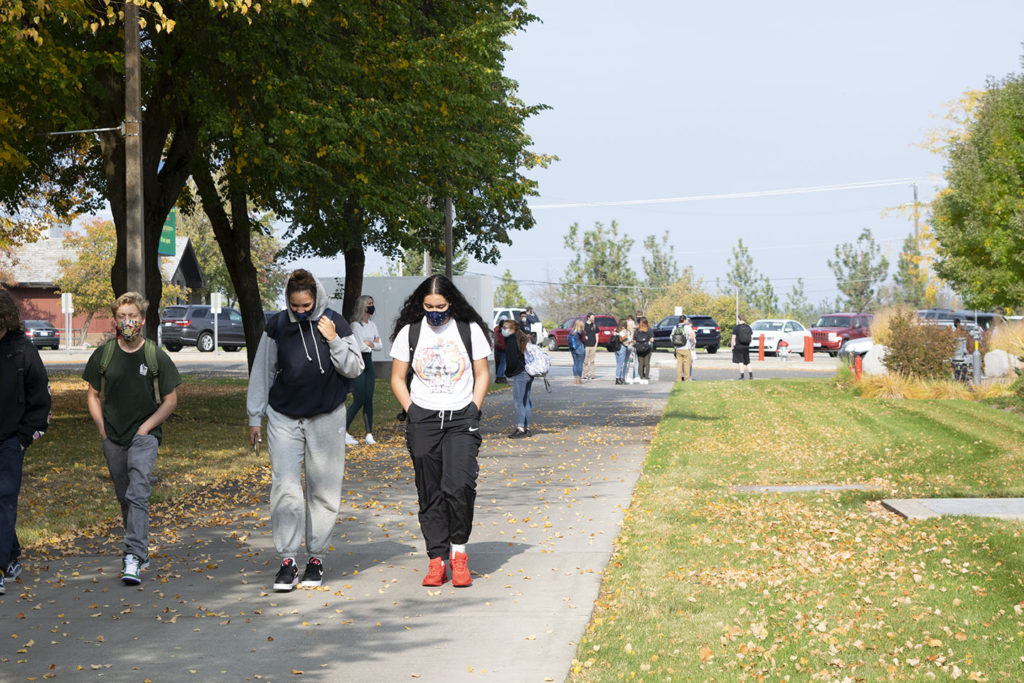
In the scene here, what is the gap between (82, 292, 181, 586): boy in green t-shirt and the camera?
24.3 ft

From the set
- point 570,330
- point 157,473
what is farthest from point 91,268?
point 157,473

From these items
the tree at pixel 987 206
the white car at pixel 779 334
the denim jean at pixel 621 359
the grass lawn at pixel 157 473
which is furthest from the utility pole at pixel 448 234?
the white car at pixel 779 334

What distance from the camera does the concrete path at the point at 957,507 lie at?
8914 millimetres

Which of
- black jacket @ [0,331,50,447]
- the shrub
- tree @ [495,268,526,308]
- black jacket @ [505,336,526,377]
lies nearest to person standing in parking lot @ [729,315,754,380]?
the shrub

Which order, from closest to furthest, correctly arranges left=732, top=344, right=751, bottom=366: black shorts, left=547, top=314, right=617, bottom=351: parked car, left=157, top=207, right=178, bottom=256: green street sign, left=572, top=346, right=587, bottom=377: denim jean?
left=157, top=207, right=178, bottom=256: green street sign, left=572, top=346, right=587, bottom=377: denim jean, left=732, top=344, right=751, bottom=366: black shorts, left=547, top=314, right=617, bottom=351: parked car

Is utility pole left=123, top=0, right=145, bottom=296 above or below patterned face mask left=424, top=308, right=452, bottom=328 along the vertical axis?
above

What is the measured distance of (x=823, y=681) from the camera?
5.02 metres

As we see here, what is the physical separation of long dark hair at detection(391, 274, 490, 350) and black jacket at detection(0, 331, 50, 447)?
2.17 metres

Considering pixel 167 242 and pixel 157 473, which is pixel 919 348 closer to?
pixel 167 242

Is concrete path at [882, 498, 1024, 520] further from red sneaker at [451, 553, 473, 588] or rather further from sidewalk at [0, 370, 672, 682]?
red sneaker at [451, 553, 473, 588]

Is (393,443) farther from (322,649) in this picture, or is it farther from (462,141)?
(322,649)

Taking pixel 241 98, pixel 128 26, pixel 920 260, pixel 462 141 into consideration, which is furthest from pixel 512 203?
pixel 920 260

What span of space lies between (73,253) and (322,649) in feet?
224

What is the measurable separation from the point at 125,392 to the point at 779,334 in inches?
1789
